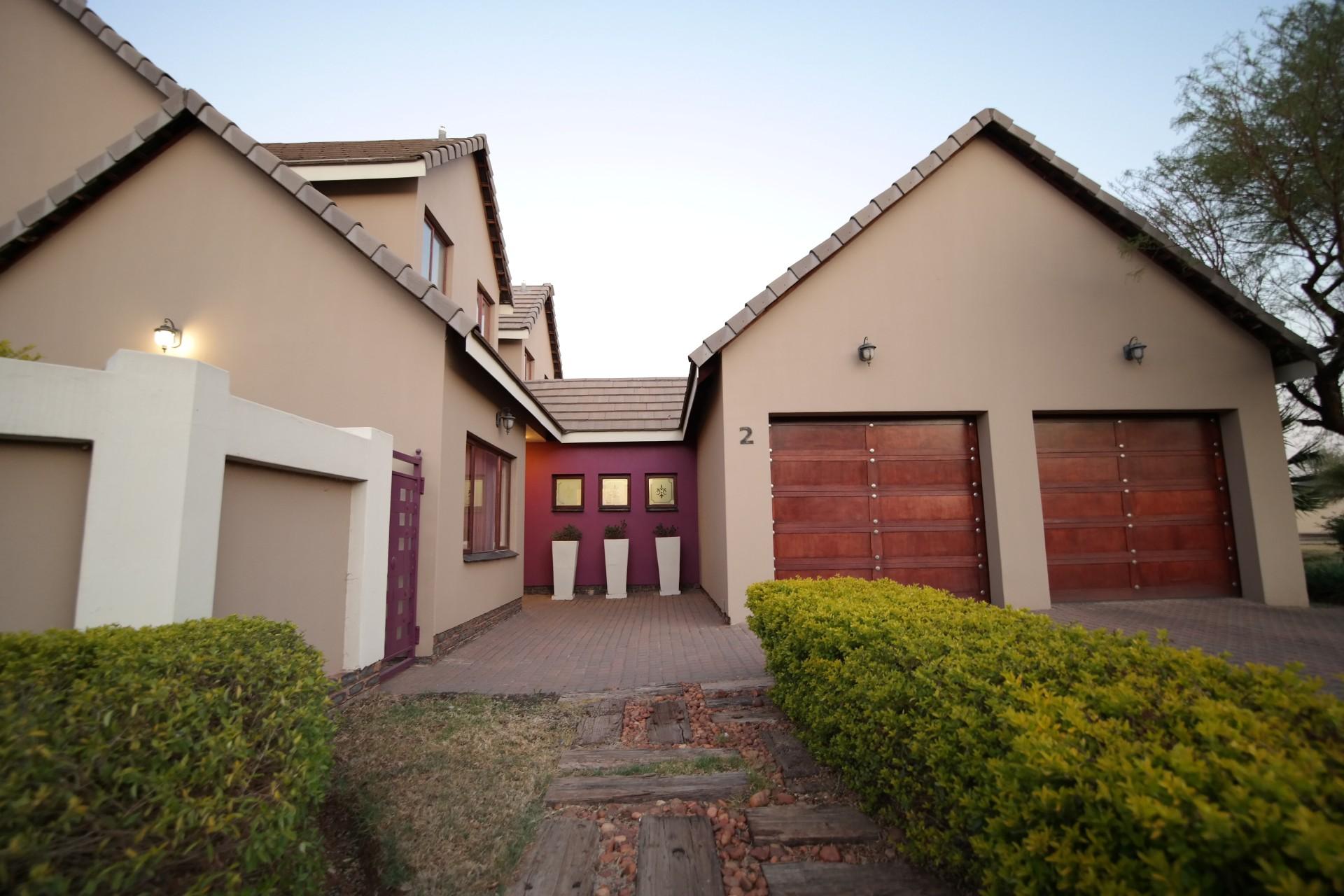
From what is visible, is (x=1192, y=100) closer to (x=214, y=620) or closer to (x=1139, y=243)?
(x=1139, y=243)

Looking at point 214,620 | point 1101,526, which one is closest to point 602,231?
point 1101,526

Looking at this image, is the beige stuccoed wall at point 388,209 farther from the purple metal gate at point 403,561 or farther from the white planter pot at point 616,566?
the white planter pot at point 616,566

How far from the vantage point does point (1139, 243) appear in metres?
8.22

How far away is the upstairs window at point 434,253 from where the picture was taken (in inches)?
A: 342

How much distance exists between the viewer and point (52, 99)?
27.7ft

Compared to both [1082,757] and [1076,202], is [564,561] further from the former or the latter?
[1082,757]

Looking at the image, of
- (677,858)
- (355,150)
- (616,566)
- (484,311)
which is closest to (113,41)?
(355,150)

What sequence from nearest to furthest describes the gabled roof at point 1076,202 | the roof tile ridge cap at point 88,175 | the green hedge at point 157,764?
1. the green hedge at point 157,764
2. the roof tile ridge cap at point 88,175
3. the gabled roof at point 1076,202

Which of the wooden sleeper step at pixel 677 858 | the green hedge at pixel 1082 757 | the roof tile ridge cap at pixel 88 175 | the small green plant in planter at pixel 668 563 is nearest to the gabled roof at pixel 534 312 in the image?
the small green plant in planter at pixel 668 563

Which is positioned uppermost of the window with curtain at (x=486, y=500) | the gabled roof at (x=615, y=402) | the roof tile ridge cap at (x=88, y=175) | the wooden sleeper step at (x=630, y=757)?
the roof tile ridge cap at (x=88, y=175)

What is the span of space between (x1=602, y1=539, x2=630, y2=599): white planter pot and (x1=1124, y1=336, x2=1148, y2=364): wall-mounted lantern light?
8.72 meters

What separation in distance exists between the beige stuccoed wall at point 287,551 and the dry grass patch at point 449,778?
0.85 m

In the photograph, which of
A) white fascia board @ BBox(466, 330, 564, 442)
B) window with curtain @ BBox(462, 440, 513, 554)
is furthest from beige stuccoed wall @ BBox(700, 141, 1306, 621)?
window with curtain @ BBox(462, 440, 513, 554)

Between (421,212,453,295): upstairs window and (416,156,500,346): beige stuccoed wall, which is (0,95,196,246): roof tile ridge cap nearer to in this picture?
(416,156,500,346): beige stuccoed wall
